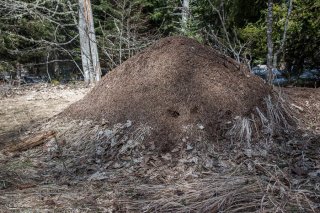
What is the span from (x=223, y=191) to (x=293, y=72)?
546 cm

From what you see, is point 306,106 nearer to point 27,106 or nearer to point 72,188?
point 72,188

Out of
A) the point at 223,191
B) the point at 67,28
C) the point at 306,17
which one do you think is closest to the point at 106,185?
the point at 223,191

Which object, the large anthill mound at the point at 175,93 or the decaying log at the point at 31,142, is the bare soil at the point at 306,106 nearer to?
the large anthill mound at the point at 175,93

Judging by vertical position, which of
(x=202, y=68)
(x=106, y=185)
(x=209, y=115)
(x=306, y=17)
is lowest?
(x=106, y=185)

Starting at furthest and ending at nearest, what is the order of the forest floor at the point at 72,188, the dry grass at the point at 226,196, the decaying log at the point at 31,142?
the decaying log at the point at 31,142, the forest floor at the point at 72,188, the dry grass at the point at 226,196

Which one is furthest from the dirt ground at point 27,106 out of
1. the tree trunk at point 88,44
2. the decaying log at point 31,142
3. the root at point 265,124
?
the root at point 265,124

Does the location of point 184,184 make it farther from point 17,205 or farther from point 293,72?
point 293,72

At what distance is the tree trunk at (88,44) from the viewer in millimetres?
10867

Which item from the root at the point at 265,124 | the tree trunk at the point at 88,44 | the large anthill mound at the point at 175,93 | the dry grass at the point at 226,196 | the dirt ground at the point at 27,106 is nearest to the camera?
the dry grass at the point at 226,196

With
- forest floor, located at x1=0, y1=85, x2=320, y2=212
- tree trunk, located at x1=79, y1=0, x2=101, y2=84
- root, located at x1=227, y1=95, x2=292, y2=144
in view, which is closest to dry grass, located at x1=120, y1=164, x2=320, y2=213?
forest floor, located at x1=0, y1=85, x2=320, y2=212

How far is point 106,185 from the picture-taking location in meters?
3.13

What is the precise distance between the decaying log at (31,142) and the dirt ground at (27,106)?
422 millimetres

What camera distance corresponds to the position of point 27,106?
7125 mm

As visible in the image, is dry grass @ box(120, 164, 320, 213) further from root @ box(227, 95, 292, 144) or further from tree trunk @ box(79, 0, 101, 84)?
tree trunk @ box(79, 0, 101, 84)
